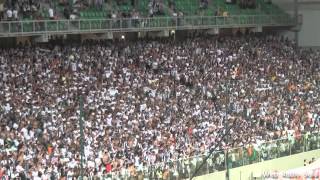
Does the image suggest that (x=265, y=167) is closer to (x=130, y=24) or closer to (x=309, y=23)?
(x=130, y=24)

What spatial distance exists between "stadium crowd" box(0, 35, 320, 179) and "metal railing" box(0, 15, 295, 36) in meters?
0.95

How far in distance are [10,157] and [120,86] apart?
896 centimetres

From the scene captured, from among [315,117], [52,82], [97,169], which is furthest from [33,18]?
[315,117]

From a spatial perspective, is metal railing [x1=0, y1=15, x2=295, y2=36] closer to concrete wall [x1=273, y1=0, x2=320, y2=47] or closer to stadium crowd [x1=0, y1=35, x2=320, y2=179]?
stadium crowd [x1=0, y1=35, x2=320, y2=179]

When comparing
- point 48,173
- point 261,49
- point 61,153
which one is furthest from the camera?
point 261,49

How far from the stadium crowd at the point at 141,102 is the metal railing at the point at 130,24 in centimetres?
95

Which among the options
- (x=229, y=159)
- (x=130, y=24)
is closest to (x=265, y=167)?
(x=229, y=159)

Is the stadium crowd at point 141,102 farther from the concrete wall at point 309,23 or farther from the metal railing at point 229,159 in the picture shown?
the concrete wall at point 309,23

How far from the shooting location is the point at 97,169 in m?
25.0

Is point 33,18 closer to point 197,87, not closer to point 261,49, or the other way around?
point 197,87

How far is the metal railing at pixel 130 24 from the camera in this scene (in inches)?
1202

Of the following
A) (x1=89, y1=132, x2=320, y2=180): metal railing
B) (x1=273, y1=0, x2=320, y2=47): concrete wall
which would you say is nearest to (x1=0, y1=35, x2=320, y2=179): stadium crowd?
(x1=89, y1=132, x2=320, y2=180): metal railing

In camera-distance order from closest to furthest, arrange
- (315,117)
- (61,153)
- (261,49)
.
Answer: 1. (61,153)
2. (315,117)
3. (261,49)

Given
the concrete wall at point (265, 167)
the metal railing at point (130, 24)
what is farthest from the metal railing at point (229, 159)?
the metal railing at point (130, 24)
